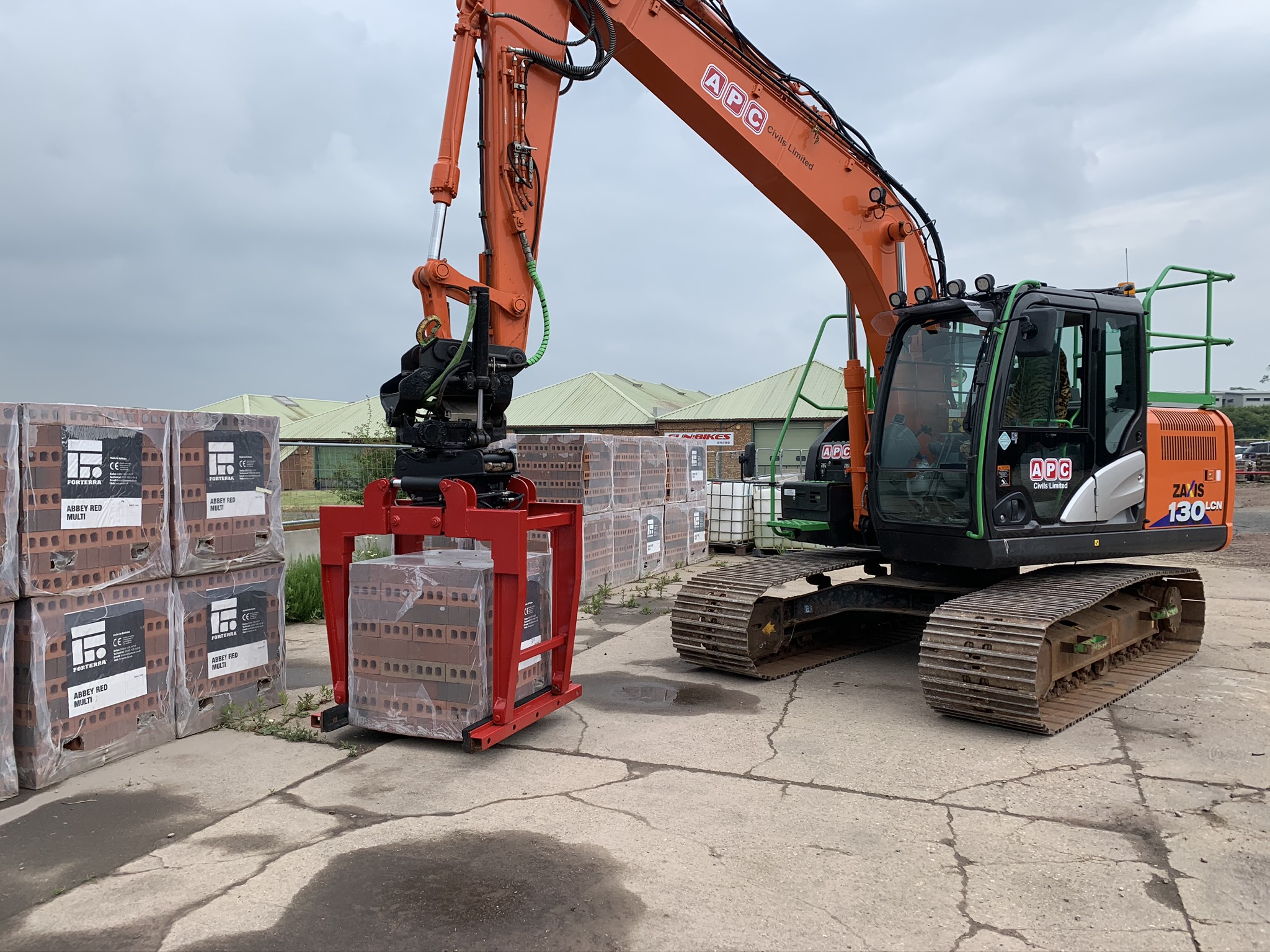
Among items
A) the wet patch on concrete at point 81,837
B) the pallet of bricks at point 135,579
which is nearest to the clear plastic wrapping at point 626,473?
the pallet of bricks at point 135,579

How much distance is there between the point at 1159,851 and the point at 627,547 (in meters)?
8.40

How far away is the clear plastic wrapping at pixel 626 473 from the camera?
11812mm

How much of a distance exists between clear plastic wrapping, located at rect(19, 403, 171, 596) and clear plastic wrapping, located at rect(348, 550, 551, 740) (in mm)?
1255

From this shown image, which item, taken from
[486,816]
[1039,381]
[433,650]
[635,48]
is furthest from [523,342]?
[1039,381]

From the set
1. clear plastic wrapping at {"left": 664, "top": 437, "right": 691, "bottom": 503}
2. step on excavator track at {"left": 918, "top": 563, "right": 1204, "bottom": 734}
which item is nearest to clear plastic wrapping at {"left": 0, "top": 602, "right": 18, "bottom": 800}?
step on excavator track at {"left": 918, "top": 563, "right": 1204, "bottom": 734}

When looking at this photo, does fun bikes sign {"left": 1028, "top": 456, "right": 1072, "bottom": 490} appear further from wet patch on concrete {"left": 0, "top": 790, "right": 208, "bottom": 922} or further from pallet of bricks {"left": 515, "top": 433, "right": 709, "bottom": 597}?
wet patch on concrete {"left": 0, "top": 790, "right": 208, "bottom": 922}

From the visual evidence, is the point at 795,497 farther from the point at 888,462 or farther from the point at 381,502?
the point at 381,502

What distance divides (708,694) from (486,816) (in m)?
2.66

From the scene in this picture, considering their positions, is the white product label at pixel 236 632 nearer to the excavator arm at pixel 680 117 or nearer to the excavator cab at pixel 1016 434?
the excavator arm at pixel 680 117

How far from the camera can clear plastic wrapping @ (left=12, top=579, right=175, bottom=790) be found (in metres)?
4.92

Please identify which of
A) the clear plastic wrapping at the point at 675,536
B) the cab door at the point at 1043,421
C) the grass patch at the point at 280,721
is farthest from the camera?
the clear plastic wrapping at the point at 675,536

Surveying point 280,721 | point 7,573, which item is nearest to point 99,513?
point 7,573

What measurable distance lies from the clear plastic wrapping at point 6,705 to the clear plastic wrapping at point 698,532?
33.4 feet

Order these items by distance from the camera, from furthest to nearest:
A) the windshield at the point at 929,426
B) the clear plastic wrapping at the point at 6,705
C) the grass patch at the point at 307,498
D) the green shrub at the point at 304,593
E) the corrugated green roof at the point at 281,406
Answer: the corrugated green roof at the point at 281,406, the grass patch at the point at 307,498, the green shrub at the point at 304,593, the windshield at the point at 929,426, the clear plastic wrapping at the point at 6,705
